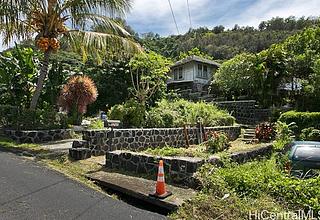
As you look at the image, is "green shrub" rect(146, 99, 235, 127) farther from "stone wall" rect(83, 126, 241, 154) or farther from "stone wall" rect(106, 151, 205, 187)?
"stone wall" rect(106, 151, 205, 187)

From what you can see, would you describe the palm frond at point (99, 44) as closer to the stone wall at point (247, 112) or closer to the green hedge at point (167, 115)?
the green hedge at point (167, 115)

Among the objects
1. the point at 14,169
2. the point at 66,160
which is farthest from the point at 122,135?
the point at 14,169

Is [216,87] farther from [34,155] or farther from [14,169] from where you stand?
[14,169]

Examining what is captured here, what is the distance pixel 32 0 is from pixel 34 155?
6171 millimetres

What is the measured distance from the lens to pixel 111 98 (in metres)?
26.3

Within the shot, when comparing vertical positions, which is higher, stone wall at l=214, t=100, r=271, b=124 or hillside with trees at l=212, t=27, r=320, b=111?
hillside with trees at l=212, t=27, r=320, b=111

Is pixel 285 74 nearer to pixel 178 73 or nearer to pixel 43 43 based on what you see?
pixel 43 43

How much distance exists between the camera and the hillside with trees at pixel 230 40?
55312 mm

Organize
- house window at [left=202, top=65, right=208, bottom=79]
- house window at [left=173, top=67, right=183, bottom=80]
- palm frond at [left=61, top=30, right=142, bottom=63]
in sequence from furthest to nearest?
house window at [left=173, top=67, right=183, bottom=80] → house window at [left=202, top=65, right=208, bottom=79] → palm frond at [left=61, top=30, right=142, bottom=63]

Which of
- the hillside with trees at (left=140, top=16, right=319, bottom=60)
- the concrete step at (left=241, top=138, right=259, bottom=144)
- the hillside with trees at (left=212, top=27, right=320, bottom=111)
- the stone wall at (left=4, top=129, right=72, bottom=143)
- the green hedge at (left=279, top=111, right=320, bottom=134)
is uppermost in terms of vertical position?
the hillside with trees at (left=140, top=16, right=319, bottom=60)

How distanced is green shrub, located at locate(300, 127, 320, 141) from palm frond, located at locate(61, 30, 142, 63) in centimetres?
871

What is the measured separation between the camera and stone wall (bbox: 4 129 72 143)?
483 inches


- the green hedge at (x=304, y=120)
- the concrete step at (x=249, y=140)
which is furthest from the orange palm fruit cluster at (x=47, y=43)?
the green hedge at (x=304, y=120)

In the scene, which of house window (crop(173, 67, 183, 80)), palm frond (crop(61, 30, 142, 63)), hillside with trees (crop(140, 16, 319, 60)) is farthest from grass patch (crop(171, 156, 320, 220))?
hillside with trees (crop(140, 16, 319, 60))
